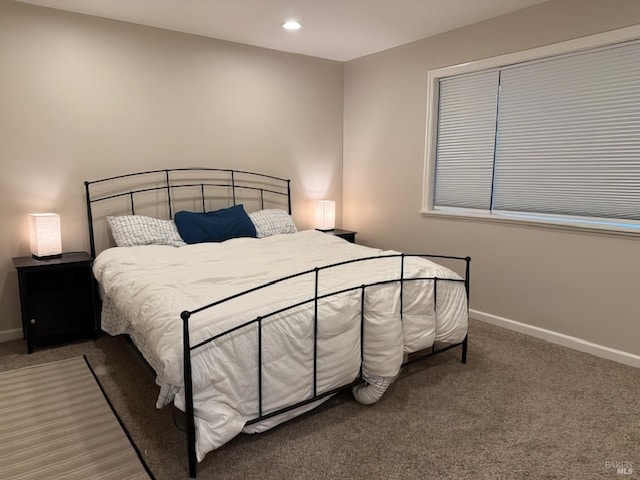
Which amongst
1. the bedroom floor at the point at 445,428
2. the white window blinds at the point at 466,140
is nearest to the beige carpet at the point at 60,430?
the bedroom floor at the point at 445,428

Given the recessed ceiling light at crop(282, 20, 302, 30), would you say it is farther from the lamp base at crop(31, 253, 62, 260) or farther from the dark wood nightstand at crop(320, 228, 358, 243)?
the lamp base at crop(31, 253, 62, 260)

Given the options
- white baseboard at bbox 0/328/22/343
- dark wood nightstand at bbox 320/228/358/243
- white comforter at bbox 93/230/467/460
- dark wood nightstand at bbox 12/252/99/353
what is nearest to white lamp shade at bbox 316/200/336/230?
dark wood nightstand at bbox 320/228/358/243

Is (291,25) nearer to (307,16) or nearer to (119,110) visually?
(307,16)

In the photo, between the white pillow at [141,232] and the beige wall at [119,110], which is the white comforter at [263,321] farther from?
the beige wall at [119,110]

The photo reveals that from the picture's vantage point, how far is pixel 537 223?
327cm

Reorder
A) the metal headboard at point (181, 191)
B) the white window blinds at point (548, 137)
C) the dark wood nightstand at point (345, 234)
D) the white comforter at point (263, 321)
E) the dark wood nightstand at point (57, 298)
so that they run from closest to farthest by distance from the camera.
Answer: the white comforter at point (263, 321), the white window blinds at point (548, 137), the dark wood nightstand at point (57, 298), the metal headboard at point (181, 191), the dark wood nightstand at point (345, 234)

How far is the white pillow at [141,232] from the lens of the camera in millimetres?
3375

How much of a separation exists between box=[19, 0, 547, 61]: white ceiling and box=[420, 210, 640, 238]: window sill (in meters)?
1.55

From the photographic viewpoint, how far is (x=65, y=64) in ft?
10.8

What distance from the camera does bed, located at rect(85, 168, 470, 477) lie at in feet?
5.98

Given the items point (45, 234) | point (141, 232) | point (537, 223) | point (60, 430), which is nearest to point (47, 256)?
point (45, 234)

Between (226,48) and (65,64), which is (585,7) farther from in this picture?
(65,64)

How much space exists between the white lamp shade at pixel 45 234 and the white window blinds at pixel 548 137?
3.19 m

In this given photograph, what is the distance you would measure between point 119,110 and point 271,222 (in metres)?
1.57
